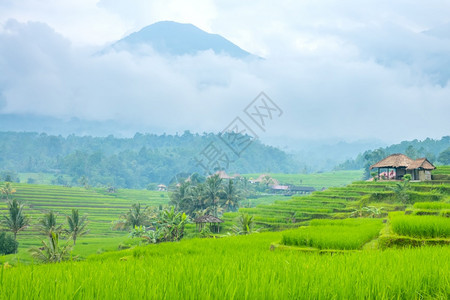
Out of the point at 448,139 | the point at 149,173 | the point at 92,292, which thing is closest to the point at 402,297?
the point at 92,292

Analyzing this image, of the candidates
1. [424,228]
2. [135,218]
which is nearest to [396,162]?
[135,218]

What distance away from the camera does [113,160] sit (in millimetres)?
133125

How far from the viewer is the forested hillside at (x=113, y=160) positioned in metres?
124

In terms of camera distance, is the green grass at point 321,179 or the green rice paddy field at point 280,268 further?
the green grass at point 321,179

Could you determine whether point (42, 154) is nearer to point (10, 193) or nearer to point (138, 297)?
point (10, 193)

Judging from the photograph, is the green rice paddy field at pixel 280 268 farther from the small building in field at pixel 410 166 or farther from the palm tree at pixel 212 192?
the palm tree at pixel 212 192

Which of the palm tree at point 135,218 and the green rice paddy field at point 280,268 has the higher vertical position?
the green rice paddy field at point 280,268

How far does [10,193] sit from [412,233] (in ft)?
241

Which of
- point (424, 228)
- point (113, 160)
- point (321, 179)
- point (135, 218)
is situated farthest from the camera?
point (113, 160)

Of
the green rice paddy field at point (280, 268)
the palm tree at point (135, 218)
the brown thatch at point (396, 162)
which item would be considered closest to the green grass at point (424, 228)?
the green rice paddy field at point (280, 268)

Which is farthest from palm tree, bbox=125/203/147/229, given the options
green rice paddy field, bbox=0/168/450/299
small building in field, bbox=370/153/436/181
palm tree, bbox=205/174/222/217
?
green rice paddy field, bbox=0/168/450/299

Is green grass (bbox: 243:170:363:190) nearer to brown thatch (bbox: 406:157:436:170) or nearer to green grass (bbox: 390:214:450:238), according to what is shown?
brown thatch (bbox: 406:157:436:170)

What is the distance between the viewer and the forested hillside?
12444 centimetres

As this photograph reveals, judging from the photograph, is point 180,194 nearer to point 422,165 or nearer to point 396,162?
point 396,162
